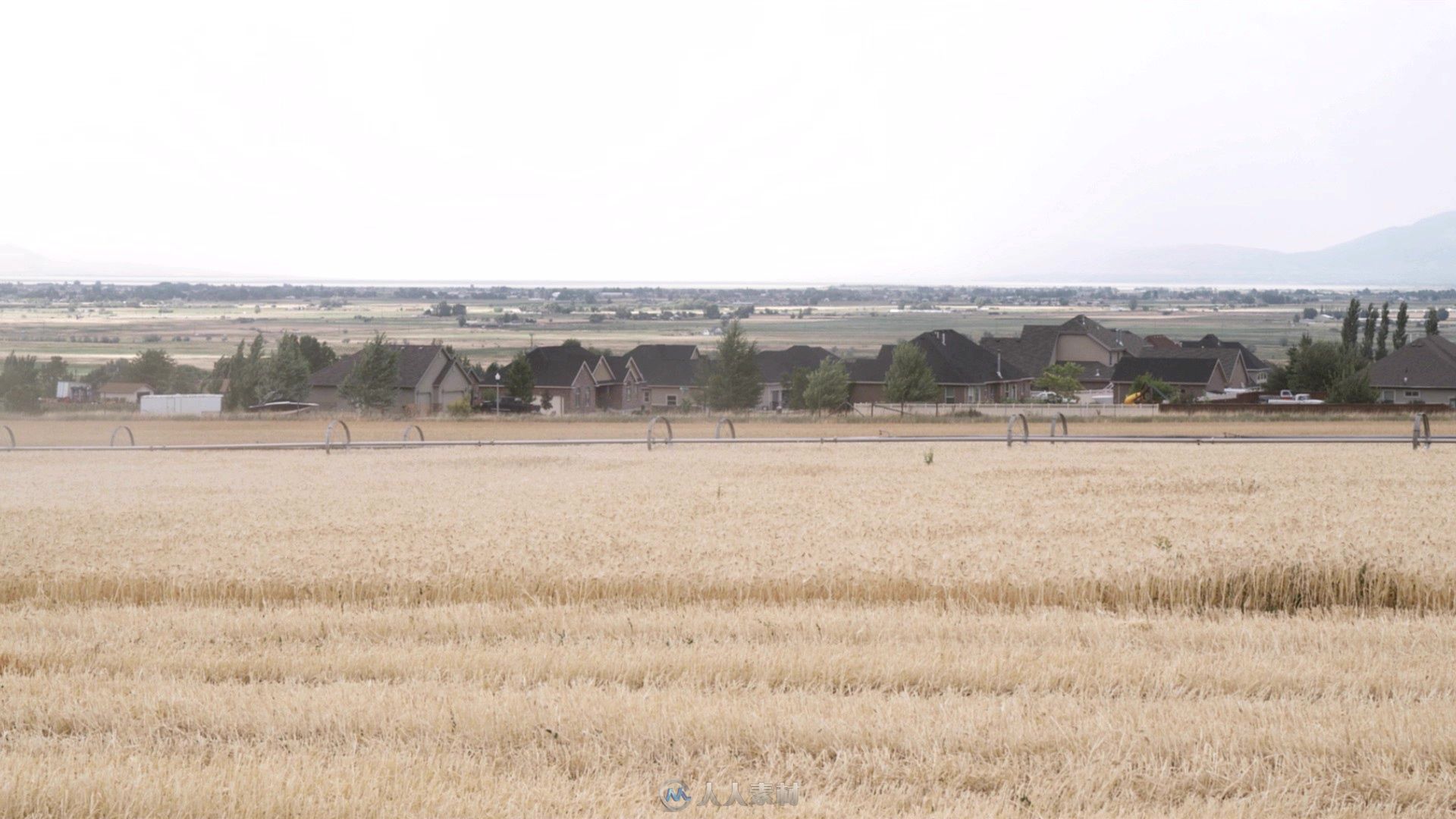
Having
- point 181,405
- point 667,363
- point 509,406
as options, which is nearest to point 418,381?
point 509,406

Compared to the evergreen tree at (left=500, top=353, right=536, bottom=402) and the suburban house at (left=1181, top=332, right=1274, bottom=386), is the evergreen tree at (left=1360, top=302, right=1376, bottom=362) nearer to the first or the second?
the suburban house at (left=1181, top=332, right=1274, bottom=386)

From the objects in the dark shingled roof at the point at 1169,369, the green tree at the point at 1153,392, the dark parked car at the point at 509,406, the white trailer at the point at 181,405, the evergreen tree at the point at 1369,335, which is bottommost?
the dark parked car at the point at 509,406

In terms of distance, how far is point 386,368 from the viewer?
56.3 metres

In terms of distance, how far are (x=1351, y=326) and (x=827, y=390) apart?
41787 millimetres

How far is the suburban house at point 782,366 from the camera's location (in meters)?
70.6

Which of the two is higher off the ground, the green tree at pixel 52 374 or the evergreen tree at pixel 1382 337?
the evergreen tree at pixel 1382 337

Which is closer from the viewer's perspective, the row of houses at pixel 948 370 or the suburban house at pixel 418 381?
the suburban house at pixel 418 381

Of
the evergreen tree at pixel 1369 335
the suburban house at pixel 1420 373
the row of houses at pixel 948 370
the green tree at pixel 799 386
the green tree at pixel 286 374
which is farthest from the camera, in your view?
the evergreen tree at pixel 1369 335

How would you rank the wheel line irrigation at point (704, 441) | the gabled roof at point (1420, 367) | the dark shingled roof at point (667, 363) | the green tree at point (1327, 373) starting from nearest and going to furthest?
the wheel line irrigation at point (704, 441) → the green tree at point (1327, 373) → the gabled roof at point (1420, 367) → the dark shingled roof at point (667, 363)

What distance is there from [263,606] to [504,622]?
2.56 metres

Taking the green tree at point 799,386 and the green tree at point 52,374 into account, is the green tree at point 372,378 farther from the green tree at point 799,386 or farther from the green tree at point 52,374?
the green tree at point 799,386

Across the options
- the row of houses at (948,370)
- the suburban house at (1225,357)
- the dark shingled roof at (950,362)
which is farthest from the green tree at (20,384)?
the suburban house at (1225,357)

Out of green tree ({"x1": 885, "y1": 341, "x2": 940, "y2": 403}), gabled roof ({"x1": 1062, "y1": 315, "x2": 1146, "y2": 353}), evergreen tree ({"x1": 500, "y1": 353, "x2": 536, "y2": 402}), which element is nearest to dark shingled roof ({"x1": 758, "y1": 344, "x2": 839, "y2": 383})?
green tree ({"x1": 885, "y1": 341, "x2": 940, "y2": 403})

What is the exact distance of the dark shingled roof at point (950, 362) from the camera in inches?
2591
